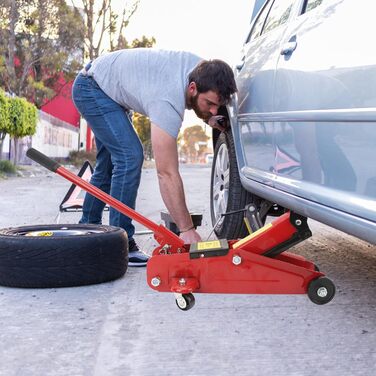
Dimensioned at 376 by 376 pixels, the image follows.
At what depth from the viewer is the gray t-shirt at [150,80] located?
3.12m

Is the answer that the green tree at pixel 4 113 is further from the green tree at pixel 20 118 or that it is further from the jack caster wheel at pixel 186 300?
the jack caster wheel at pixel 186 300

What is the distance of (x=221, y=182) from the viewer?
174 inches

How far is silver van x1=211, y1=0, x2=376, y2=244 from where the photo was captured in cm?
210

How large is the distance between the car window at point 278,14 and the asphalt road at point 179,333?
141cm

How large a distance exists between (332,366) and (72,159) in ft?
95.8

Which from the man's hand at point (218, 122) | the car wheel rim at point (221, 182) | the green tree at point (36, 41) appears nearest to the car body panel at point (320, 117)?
the man's hand at point (218, 122)

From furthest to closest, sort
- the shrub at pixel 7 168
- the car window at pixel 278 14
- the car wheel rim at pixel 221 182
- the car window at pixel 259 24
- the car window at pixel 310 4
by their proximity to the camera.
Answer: the shrub at pixel 7 168, the car wheel rim at pixel 221 182, the car window at pixel 259 24, the car window at pixel 278 14, the car window at pixel 310 4

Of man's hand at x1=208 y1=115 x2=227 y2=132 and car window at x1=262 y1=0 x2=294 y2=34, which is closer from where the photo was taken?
car window at x1=262 y1=0 x2=294 y2=34

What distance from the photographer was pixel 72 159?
30703 mm

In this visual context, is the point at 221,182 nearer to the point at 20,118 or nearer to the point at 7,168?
the point at 7,168

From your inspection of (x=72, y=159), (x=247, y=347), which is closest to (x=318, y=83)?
(x=247, y=347)

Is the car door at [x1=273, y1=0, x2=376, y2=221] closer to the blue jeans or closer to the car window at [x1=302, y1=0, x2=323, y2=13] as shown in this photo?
the car window at [x1=302, y1=0, x2=323, y2=13]

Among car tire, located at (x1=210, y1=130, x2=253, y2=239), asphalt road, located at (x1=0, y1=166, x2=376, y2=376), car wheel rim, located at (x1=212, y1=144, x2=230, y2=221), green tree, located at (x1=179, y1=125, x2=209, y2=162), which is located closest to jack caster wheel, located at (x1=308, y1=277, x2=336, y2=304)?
asphalt road, located at (x1=0, y1=166, x2=376, y2=376)

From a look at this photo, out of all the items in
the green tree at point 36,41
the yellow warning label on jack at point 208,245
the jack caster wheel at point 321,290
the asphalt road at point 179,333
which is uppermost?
the green tree at point 36,41
